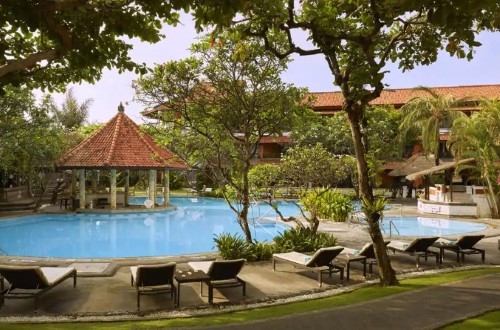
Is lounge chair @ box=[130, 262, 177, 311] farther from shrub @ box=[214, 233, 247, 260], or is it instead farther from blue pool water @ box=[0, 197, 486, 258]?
blue pool water @ box=[0, 197, 486, 258]

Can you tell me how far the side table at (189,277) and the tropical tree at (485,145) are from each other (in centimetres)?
1780

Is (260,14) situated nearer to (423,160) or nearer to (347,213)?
(347,213)

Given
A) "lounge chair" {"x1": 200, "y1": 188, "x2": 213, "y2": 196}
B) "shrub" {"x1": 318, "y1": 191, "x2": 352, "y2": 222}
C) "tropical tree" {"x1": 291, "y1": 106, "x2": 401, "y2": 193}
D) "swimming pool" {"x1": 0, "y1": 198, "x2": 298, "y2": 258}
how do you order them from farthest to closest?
"lounge chair" {"x1": 200, "y1": 188, "x2": 213, "y2": 196}, "tropical tree" {"x1": 291, "y1": 106, "x2": 401, "y2": 193}, "shrub" {"x1": 318, "y1": 191, "x2": 352, "y2": 222}, "swimming pool" {"x1": 0, "y1": 198, "x2": 298, "y2": 258}

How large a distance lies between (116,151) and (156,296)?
18.1 metres

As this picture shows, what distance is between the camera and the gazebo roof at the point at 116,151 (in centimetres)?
2416

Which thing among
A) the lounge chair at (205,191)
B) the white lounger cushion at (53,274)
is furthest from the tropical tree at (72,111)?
the white lounger cushion at (53,274)

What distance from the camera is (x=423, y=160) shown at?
31.5m

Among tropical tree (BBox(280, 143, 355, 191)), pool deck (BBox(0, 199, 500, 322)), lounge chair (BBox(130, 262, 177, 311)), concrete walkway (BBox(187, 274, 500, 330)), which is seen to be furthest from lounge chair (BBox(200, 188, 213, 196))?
concrete walkway (BBox(187, 274, 500, 330))

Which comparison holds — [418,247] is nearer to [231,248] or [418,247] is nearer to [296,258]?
[296,258]

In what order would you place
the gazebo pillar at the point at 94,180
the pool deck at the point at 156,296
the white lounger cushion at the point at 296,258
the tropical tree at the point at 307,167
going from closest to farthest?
the pool deck at the point at 156,296, the white lounger cushion at the point at 296,258, the tropical tree at the point at 307,167, the gazebo pillar at the point at 94,180

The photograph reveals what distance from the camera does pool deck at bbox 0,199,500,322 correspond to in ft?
23.6

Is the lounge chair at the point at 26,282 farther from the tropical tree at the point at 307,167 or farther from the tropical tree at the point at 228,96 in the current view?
the tropical tree at the point at 307,167

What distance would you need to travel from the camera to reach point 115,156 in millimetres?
24656

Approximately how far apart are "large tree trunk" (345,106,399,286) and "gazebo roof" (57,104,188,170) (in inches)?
627
